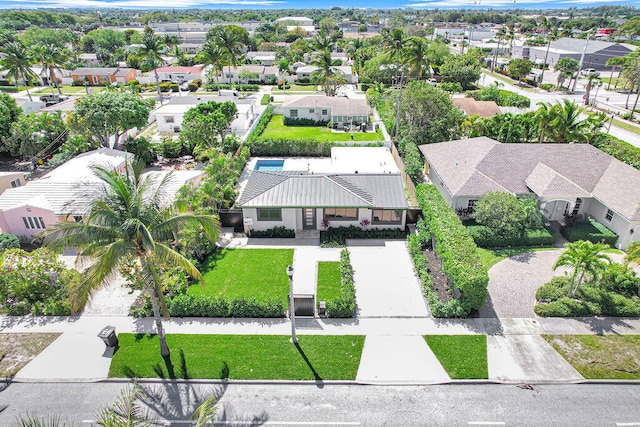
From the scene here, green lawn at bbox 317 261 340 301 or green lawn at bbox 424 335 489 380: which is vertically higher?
green lawn at bbox 317 261 340 301

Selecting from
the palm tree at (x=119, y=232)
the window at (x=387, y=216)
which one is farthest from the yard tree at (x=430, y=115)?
the palm tree at (x=119, y=232)

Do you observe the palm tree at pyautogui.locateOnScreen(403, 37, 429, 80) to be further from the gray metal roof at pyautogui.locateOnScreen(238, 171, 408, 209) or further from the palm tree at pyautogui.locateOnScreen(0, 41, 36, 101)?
the palm tree at pyautogui.locateOnScreen(0, 41, 36, 101)

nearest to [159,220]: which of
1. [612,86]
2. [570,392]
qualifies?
[570,392]

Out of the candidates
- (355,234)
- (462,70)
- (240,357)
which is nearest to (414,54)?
(355,234)

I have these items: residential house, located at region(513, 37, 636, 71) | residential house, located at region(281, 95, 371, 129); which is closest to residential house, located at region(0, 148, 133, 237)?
residential house, located at region(281, 95, 371, 129)

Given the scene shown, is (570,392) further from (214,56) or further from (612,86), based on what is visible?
(612,86)

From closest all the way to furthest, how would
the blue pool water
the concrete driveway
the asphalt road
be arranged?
the asphalt road < the concrete driveway < the blue pool water

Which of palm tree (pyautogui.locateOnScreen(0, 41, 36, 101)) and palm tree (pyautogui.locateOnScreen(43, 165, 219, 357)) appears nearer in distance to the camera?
palm tree (pyautogui.locateOnScreen(43, 165, 219, 357))

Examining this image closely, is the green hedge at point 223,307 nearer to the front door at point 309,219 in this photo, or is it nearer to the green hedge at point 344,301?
the green hedge at point 344,301
